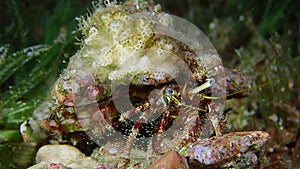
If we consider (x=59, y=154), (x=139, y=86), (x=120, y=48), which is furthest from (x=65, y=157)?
(x=120, y=48)

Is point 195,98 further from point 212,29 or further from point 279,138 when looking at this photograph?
point 212,29

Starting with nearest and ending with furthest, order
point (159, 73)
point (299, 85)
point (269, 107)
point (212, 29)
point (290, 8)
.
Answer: point (159, 73) < point (269, 107) < point (299, 85) < point (212, 29) < point (290, 8)

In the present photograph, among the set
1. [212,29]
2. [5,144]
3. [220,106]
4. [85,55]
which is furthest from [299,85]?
[5,144]

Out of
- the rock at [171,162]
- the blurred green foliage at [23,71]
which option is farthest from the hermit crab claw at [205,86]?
the blurred green foliage at [23,71]

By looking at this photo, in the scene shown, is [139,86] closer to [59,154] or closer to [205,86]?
[205,86]

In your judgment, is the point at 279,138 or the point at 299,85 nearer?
the point at 279,138

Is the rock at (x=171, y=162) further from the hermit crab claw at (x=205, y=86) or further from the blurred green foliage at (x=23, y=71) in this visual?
the blurred green foliage at (x=23, y=71)
